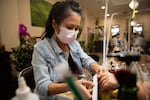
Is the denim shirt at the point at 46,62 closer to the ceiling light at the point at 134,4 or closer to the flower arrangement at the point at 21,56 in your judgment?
the ceiling light at the point at 134,4

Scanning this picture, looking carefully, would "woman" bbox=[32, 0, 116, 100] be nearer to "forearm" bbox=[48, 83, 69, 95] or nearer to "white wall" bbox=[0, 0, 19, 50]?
"forearm" bbox=[48, 83, 69, 95]

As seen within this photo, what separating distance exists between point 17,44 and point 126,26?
1.51 m

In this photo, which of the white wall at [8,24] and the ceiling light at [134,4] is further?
the white wall at [8,24]

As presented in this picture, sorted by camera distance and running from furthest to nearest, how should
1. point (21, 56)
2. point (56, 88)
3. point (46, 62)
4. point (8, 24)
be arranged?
point (8, 24) < point (21, 56) < point (46, 62) < point (56, 88)

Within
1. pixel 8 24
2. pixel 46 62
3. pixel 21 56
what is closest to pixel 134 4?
pixel 46 62

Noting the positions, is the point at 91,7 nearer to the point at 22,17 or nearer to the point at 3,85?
the point at 3,85

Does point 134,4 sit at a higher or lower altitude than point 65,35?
higher

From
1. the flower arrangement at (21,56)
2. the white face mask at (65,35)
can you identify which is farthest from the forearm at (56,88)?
the flower arrangement at (21,56)

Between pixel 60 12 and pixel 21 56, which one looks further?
pixel 21 56

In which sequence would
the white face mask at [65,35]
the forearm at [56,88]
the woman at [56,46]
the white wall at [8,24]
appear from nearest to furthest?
the forearm at [56,88], the woman at [56,46], the white face mask at [65,35], the white wall at [8,24]

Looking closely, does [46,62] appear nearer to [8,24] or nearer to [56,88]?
[56,88]

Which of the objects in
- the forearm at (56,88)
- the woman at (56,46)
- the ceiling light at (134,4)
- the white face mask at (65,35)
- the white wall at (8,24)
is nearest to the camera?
the forearm at (56,88)

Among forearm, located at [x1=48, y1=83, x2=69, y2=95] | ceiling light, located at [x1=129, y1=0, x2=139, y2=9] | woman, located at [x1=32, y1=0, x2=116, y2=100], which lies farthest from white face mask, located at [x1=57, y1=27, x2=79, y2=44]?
ceiling light, located at [x1=129, y1=0, x2=139, y2=9]

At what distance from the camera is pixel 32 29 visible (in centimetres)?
256
